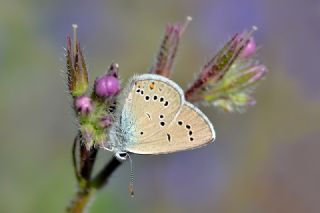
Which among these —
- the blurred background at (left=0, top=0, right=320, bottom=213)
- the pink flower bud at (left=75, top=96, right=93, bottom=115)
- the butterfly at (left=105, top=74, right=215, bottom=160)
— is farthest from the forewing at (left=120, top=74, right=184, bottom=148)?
the blurred background at (left=0, top=0, right=320, bottom=213)

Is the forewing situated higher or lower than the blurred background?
higher

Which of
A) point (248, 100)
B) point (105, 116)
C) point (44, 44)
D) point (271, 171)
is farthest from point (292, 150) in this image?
point (105, 116)

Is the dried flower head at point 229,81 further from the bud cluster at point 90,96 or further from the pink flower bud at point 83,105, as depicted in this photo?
the pink flower bud at point 83,105

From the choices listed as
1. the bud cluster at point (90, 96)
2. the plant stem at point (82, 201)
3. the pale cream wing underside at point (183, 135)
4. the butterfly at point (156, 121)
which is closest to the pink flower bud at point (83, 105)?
A: the bud cluster at point (90, 96)

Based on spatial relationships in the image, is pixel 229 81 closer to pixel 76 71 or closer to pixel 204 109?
pixel 76 71

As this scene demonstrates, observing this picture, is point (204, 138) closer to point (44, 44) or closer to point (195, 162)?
point (195, 162)

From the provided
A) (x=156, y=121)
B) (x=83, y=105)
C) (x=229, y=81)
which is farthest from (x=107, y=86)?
(x=229, y=81)

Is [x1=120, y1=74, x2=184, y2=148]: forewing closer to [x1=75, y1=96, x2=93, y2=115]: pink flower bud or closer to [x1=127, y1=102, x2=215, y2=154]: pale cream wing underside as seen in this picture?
[x1=127, y1=102, x2=215, y2=154]: pale cream wing underside
